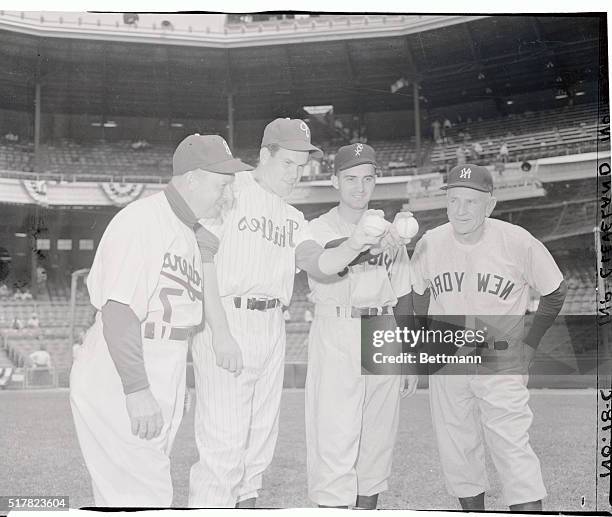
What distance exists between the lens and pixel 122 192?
4020mm

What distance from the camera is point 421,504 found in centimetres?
396

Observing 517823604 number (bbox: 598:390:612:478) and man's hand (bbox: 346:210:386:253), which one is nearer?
man's hand (bbox: 346:210:386:253)

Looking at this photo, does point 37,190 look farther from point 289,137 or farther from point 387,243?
point 387,243

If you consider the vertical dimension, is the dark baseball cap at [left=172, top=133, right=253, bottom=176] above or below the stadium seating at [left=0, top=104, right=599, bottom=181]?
below

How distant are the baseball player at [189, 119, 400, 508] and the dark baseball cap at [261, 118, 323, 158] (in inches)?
11.5

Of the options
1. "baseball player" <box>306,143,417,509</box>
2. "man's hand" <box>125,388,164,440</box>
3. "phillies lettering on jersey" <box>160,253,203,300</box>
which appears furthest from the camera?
"baseball player" <box>306,143,417,509</box>

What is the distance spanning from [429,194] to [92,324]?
74.3 inches

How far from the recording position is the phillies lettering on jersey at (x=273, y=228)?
389cm

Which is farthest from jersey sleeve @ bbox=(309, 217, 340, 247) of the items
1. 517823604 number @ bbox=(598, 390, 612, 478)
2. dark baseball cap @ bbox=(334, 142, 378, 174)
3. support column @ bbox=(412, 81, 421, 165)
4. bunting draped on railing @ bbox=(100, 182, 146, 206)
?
517823604 number @ bbox=(598, 390, 612, 478)

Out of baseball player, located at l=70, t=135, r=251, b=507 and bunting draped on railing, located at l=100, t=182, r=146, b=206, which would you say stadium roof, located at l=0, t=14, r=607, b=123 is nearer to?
bunting draped on railing, located at l=100, t=182, r=146, b=206

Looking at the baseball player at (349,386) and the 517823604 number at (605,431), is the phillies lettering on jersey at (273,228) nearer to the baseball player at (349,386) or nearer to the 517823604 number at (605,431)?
the baseball player at (349,386)

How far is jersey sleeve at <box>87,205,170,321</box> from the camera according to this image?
11.2ft

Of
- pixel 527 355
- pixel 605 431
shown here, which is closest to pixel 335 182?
pixel 527 355

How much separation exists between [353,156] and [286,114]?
1.50 ft
